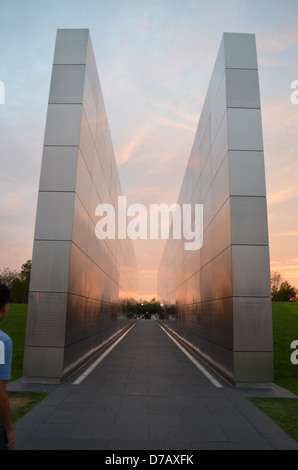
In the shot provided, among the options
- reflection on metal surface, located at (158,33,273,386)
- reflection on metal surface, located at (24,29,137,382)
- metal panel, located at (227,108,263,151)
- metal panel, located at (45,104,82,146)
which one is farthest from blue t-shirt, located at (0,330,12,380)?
metal panel, located at (227,108,263,151)

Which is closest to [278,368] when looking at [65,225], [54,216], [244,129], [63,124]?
[244,129]

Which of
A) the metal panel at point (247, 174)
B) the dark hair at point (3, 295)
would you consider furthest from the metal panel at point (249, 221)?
the dark hair at point (3, 295)

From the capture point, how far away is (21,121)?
1664 cm

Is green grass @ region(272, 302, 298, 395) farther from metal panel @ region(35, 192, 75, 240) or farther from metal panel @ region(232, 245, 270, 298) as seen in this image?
metal panel @ region(35, 192, 75, 240)

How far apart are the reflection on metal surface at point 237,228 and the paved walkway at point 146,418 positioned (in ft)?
3.98

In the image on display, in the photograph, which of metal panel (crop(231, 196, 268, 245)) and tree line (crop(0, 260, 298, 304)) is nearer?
metal panel (crop(231, 196, 268, 245))

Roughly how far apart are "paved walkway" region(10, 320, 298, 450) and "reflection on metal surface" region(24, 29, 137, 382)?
1.08m

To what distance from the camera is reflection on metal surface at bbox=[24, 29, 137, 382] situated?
881 centimetres

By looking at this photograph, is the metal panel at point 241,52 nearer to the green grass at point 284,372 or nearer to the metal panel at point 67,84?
the metal panel at point 67,84

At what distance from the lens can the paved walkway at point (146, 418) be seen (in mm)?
4895

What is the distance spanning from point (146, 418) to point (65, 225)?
5292mm

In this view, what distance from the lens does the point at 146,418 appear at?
19.6 feet

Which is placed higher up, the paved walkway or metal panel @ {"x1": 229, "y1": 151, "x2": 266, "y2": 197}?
metal panel @ {"x1": 229, "y1": 151, "x2": 266, "y2": 197}
